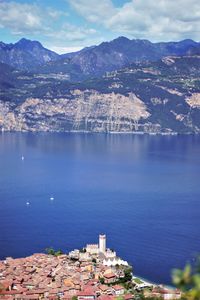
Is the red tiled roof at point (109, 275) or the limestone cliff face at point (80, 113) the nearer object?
the red tiled roof at point (109, 275)

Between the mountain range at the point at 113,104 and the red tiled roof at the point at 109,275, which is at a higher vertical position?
the mountain range at the point at 113,104

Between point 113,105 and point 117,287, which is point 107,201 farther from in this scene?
point 113,105

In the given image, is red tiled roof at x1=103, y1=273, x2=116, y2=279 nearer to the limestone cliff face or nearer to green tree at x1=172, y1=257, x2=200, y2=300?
green tree at x1=172, y1=257, x2=200, y2=300

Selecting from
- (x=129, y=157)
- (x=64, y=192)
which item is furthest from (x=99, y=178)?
(x=129, y=157)

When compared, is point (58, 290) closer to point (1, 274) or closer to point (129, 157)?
point (1, 274)

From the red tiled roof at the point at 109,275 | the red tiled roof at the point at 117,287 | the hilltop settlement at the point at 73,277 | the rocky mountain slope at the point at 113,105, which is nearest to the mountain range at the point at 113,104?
the rocky mountain slope at the point at 113,105

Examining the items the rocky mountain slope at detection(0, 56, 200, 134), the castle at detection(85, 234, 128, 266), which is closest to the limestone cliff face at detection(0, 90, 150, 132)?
the rocky mountain slope at detection(0, 56, 200, 134)

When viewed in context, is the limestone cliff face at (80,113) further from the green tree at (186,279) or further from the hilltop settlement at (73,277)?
the green tree at (186,279)

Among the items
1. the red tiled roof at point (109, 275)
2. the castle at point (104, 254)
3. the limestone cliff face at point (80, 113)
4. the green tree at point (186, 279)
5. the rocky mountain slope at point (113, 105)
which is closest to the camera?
the green tree at point (186, 279)
